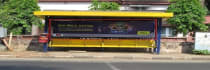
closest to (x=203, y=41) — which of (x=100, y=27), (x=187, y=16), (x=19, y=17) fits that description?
(x=187, y=16)

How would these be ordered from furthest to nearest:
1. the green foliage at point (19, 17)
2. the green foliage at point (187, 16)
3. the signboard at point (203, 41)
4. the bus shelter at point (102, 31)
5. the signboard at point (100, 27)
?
the green foliage at point (19, 17), the green foliage at point (187, 16), the signboard at point (100, 27), the bus shelter at point (102, 31), the signboard at point (203, 41)

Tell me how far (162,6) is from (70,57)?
1726 cm

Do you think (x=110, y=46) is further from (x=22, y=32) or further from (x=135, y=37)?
(x=22, y=32)

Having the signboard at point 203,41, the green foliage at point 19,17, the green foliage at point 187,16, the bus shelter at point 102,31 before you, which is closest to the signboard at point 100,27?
the bus shelter at point 102,31

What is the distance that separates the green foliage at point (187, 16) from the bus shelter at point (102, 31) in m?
4.37

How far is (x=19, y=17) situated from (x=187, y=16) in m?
11.8

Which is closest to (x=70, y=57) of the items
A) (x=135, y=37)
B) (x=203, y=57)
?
(x=135, y=37)

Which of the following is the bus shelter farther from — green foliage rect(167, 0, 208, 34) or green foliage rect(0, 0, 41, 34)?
green foliage rect(0, 0, 41, 34)

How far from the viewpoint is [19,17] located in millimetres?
20953

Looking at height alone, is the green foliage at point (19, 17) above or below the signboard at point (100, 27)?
above

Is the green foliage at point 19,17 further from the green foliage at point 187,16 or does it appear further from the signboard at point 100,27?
the green foliage at point 187,16

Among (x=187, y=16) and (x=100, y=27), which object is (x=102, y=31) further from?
(x=187, y=16)

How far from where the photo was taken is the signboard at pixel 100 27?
55.7 feet

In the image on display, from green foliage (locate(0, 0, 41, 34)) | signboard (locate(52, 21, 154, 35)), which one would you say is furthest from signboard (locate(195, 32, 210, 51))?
green foliage (locate(0, 0, 41, 34))
